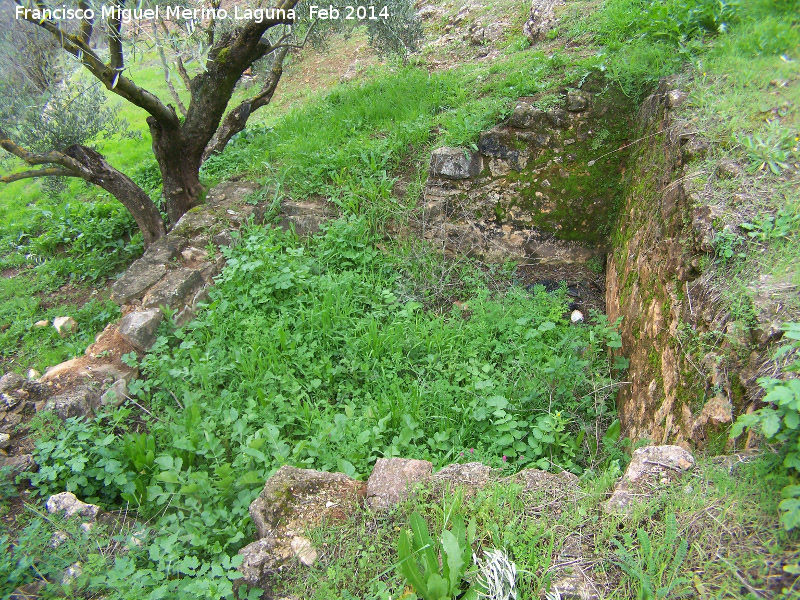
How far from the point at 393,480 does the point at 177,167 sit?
16.5 ft

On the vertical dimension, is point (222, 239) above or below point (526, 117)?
below

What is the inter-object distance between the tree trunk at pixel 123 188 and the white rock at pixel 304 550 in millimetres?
4797

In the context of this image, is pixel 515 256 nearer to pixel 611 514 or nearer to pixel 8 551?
pixel 611 514

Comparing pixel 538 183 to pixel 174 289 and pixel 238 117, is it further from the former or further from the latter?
pixel 238 117

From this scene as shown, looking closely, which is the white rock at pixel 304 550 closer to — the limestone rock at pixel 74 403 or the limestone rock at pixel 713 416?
the limestone rock at pixel 713 416

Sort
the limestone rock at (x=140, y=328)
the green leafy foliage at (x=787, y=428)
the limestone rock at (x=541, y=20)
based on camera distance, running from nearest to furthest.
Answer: the green leafy foliage at (x=787, y=428) → the limestone rock at (x=140, y=328) → the limestone rock at (x=541, y=20)

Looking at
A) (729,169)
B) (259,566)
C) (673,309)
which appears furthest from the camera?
(729,169)

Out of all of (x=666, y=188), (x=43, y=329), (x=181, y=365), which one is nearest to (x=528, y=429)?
(x=666, y=188)

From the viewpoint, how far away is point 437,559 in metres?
1.97

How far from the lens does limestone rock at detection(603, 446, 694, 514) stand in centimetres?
210

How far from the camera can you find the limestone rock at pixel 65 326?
4.95 m

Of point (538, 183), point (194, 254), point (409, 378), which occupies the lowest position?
point (409, 378)

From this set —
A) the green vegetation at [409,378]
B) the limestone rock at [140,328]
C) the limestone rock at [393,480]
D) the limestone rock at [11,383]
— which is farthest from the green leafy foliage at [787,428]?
the limestone rock at [11,383]

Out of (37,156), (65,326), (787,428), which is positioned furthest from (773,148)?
(37,156)
